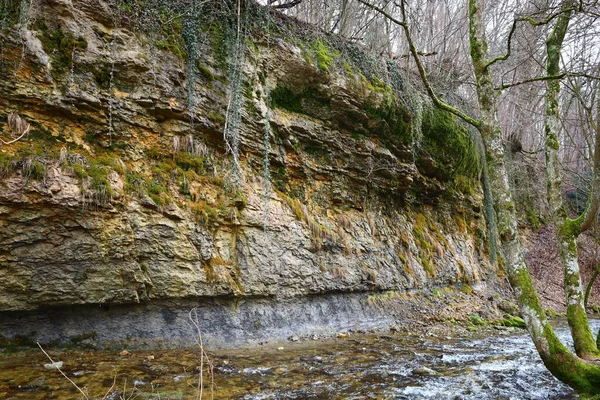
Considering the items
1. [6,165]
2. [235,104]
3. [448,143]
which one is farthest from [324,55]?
[6,165]

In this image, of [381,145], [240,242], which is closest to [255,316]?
[240,242]

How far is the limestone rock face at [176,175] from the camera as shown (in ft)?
15.1

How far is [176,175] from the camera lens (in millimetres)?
5844

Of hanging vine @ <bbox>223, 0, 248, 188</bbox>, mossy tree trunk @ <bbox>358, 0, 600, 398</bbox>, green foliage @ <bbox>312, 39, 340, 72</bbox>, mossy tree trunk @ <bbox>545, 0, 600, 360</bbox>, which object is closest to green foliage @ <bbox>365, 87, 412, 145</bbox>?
green foliage @ <bbox>312, 39, 340, 72</bbox>

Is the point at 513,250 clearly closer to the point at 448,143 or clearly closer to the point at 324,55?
the point at 324,55

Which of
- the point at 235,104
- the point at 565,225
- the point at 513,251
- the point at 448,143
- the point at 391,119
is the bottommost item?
the point at 513,251

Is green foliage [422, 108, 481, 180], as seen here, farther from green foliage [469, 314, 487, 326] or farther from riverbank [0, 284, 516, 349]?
green foliage [469, 314, 487, 326]

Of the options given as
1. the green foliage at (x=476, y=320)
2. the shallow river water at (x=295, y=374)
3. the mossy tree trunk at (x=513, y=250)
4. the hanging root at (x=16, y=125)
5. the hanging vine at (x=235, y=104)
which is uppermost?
the hanging vine at (x=235, y=104)

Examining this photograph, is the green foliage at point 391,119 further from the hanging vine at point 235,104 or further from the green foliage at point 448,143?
the hanging vine at point 235,104

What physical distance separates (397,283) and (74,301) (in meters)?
6.56

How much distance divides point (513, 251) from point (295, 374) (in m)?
2.91

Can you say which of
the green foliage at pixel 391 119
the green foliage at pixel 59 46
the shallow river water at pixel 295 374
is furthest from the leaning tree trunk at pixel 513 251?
the green foliage at pixel 59 46

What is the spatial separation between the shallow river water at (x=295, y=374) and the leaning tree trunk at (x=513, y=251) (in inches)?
25.8

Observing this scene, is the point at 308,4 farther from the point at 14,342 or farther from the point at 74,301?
the point at 14,342
